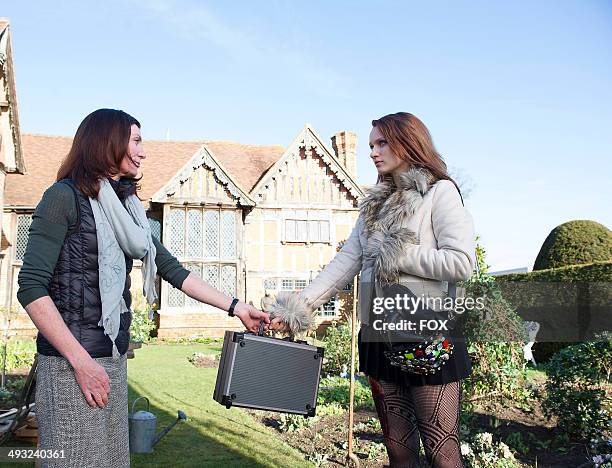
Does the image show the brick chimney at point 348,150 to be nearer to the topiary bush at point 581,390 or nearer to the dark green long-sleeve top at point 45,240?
the topiary bush at point 581,390

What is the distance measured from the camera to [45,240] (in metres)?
2.27

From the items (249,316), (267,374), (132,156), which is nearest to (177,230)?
(249,316)

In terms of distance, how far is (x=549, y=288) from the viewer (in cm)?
1391

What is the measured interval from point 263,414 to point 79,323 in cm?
654

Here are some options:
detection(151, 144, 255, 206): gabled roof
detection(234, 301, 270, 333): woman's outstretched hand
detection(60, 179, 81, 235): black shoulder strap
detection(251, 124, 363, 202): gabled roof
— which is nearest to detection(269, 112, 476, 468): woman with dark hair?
detection(234, 301, 270, 333): woman's outstretched hand

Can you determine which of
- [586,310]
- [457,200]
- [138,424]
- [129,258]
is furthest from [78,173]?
[586,310]

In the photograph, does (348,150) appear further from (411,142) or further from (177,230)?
(411,142)

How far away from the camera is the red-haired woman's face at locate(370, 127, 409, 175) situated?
2.90 meters

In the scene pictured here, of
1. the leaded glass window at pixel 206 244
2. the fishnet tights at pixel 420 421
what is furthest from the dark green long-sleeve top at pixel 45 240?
the leaded glass window at pixel 206 244

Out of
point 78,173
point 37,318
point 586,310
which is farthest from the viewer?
point 586,310

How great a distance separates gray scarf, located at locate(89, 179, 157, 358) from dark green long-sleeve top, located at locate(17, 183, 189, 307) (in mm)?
117

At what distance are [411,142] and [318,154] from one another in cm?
2001

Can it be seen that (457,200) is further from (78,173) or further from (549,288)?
(549,288)

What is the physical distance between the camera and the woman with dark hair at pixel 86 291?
2.25m
